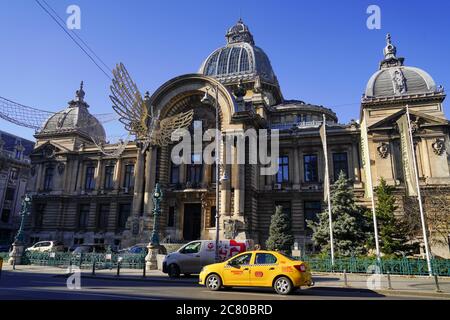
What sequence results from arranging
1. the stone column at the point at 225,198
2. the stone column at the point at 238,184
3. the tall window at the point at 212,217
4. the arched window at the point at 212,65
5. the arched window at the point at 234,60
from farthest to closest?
1. the arched window at the point at 212,65
2. the arched window at the point at 234,60
3. the tall window at the point at 212,217
4. the stone column at the point at 225,198
5. the stone column at the point at 238,184

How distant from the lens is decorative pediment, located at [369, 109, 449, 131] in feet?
101

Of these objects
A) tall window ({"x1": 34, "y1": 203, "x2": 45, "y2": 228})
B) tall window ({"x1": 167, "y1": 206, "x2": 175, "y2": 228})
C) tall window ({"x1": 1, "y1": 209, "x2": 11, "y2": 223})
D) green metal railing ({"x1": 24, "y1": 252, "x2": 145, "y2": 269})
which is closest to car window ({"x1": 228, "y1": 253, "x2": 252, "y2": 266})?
green metal railing ({"x1": 24, "y1": 252, "x2": 145, "y2": 269})

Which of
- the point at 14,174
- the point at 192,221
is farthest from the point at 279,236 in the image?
the point at 14,174

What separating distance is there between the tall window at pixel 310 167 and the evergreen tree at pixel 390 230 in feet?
36.9

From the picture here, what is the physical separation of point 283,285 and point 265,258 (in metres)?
1.10

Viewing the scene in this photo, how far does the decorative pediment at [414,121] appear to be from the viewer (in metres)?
30.8

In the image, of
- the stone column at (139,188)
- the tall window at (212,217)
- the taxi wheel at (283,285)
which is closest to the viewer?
the taxi wheel at (283,285)

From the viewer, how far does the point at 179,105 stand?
36.5m

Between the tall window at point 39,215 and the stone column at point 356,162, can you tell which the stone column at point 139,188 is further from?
the stone column at point 356,162

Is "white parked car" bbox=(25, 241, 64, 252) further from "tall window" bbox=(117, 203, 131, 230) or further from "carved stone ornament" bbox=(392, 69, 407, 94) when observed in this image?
"carved stone ornament" bbox=(392, 69, 407, 94)

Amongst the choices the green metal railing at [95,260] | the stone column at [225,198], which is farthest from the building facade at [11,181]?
the stone column at [225,198]

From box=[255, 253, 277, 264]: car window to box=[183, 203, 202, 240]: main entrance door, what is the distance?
22.6m
